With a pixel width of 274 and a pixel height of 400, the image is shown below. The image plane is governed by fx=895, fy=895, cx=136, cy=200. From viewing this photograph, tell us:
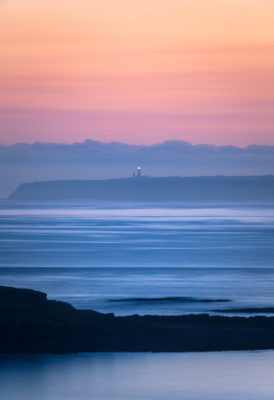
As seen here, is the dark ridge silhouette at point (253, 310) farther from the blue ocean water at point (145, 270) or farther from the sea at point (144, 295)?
the blue ocean water at point (145, 270)

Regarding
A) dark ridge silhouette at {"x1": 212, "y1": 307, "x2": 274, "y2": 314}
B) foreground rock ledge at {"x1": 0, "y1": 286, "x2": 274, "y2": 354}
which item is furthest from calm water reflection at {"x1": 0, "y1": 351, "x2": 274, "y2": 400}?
dark ridge silhouette at {"x1": 212, "y1": 307, "x2": 274, "y2": 314}

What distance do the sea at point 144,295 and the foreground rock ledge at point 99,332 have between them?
262 millimetres

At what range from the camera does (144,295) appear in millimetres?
21625

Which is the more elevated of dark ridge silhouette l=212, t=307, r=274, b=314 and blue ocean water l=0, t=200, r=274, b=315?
blue ocean water l=0, t=200, r=274, b=315

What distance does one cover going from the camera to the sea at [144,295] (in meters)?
12.3

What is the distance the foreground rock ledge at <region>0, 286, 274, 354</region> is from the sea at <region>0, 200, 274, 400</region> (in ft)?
0.86

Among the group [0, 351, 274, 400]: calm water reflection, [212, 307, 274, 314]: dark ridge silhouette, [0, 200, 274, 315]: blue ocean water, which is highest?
[0, 200, 274, 315]: blue ocean water

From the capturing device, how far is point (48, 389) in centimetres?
1227

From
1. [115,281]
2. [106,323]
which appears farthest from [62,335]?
[115,281]

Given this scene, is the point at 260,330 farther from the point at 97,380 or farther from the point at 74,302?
the point at 74,302

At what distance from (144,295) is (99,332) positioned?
7815 mm

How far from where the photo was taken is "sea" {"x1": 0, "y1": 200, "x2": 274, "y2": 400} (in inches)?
486

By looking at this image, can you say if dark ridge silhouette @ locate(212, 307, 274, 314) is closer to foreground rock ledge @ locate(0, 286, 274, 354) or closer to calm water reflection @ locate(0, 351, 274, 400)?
foreground rock ledge @ locate(0, 286, 274, 354)

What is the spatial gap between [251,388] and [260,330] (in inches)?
96.2
